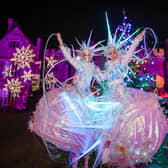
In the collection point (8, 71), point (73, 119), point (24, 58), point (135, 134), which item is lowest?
point (135, 134)

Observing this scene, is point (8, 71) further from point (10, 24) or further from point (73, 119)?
point (73, 119)

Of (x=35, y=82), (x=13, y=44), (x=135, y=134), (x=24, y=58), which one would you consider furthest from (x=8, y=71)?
(x=135, y=134)

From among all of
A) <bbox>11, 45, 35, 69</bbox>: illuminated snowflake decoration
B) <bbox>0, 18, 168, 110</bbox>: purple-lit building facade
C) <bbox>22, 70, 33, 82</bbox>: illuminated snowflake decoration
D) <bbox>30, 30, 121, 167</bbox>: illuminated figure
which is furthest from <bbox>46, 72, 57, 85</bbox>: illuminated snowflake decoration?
<bbox>22, 70, 33, 82</bbox>: illuminated snowflake decoration

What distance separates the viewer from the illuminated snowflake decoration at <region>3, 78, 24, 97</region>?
13266 millimetres

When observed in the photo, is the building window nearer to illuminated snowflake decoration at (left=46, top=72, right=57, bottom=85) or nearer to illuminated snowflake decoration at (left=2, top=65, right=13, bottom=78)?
illuminated snowflake decoration at (left=2, top=65, right=13, bottom=78)

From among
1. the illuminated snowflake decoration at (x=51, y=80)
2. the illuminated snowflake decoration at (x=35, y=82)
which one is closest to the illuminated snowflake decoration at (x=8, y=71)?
the illuminated snowflake decoration at (x=35, y=82)

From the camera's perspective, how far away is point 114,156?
2457 mm

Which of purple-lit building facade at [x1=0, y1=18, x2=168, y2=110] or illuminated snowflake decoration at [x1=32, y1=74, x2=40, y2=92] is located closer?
illuminated snowflake decoration at [x1=32, y1=74, x2=40, y2=92]

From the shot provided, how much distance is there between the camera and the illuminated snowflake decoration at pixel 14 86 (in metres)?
13.3

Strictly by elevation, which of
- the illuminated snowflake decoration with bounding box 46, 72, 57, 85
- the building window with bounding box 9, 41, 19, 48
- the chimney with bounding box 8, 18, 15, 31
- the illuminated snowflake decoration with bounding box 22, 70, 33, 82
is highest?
the chimney with bounding box 8, 18, 15, 31

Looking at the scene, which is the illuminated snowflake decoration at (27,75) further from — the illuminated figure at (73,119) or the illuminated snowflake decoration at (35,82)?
the illuminated figure at (73,119)

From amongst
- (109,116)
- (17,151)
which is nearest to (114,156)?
(109,116)

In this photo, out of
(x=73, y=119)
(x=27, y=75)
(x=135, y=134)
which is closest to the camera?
(x=135, y=134)

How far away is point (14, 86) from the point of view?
13445 mm
